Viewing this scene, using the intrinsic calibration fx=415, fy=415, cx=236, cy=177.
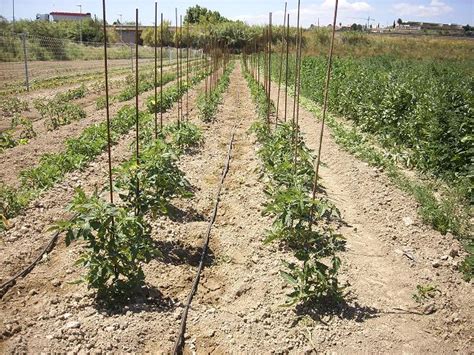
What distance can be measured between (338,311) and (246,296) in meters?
0.88

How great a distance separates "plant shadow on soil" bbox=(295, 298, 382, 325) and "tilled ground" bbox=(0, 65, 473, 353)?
0.01 metres

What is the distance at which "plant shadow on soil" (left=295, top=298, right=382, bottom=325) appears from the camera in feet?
11.8

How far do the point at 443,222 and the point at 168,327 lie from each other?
360cm

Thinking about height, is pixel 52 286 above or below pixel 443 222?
below

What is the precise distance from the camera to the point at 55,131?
9492 mm

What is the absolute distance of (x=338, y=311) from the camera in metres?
3.66

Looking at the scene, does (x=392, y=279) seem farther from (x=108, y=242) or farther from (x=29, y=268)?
(x=29, y=268)

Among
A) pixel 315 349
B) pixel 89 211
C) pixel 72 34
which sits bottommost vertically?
pixel 315 349

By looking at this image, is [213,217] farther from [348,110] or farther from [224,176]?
[348,110]

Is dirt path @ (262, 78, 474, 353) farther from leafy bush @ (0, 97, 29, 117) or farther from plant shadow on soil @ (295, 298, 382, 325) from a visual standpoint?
leafy bush @ (0, 97, 29, 117)

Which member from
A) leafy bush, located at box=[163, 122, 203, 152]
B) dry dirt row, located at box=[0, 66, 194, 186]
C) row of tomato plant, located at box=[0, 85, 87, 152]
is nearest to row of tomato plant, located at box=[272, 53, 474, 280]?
leafy bush, located at box=[163, 122, 203, 152]

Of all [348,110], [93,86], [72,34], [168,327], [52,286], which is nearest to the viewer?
[168,327]

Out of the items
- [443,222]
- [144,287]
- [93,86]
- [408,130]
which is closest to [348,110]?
[408,130]

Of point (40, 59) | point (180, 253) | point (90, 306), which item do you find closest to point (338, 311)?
point (180, 253)
